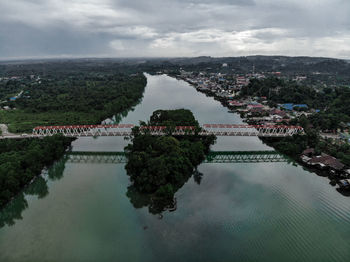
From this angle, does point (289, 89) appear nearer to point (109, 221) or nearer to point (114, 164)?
point (114, 164)

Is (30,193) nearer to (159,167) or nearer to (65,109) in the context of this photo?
(159,167)

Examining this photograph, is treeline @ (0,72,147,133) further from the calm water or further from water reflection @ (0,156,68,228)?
the calm water

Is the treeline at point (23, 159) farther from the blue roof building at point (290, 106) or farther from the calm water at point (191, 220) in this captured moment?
the blue roof building at point (290, 106)

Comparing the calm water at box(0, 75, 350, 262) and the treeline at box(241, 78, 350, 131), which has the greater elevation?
the treeline at box(241, 78, 350, 131)

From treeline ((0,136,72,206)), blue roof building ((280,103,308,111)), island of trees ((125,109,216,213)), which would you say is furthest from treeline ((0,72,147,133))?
blue roof building ((280,103,308,111))

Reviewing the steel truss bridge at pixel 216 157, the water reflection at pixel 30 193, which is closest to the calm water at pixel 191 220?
the water reflection at pixel 30 193
